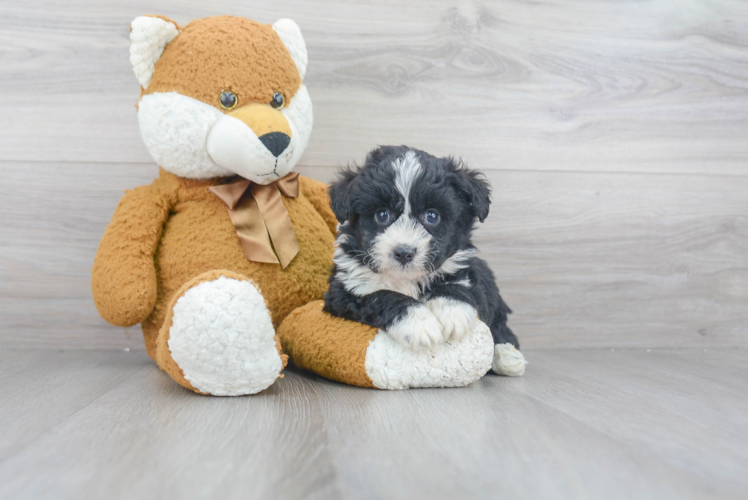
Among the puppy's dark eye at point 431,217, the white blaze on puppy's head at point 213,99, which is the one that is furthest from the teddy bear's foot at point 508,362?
the white blaze on puppy's head at point 213,99

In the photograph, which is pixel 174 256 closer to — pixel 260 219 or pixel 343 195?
pixel 260 219

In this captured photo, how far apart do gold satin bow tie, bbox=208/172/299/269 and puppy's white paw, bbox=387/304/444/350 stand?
1.43 ft

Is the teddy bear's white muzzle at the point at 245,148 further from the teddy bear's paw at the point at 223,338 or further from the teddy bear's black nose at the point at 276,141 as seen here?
the teddy bear's paw at the point at 223,338

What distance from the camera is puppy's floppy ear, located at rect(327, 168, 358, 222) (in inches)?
55.0

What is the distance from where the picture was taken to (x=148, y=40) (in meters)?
1.51

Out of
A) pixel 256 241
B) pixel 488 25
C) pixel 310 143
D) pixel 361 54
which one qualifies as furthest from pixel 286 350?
pixel 488 25

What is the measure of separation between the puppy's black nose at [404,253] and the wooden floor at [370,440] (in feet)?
1.07

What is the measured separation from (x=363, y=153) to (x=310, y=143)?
0.64 ft

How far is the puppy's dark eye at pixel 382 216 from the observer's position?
4.54 ft

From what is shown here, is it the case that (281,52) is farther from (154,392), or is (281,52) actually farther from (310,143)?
(154,392)

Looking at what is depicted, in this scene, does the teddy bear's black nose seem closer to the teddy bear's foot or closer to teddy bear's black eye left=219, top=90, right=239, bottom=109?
teddy bear's black eye left=219, top=90, right=239, bottom=109

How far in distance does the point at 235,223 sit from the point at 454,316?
0.67 meters

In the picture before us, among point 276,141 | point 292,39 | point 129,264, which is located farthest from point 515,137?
point 129,264

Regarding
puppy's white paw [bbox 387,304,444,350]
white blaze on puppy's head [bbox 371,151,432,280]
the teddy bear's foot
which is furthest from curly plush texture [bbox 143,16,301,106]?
the teddy bear's foot
